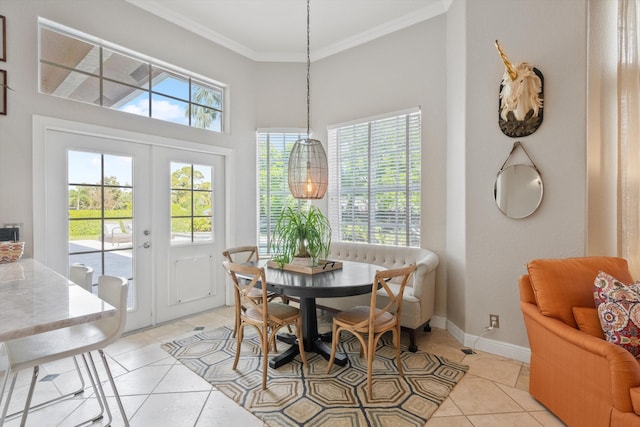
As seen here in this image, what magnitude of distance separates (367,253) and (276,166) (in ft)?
5.77

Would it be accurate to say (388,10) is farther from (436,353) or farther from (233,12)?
(436,353)

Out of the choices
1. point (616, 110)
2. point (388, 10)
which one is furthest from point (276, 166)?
point (616, 110)

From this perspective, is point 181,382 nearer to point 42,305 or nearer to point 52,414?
point 52,414

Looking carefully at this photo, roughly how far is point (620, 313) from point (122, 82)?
437 centimetres

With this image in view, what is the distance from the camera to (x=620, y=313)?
1.75 m

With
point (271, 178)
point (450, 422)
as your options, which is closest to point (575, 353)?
point (450, 422)

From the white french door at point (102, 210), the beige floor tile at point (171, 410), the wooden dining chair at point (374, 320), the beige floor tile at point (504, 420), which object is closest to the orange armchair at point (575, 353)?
the beige floor tile at point (504, 420)

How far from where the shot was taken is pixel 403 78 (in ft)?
12.1

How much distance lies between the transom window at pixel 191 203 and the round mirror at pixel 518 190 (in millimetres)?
3193

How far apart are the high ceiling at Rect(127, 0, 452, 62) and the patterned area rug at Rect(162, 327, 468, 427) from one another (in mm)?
3470

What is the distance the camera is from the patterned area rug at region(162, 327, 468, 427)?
1.98m

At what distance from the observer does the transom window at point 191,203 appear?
3680 millimetres

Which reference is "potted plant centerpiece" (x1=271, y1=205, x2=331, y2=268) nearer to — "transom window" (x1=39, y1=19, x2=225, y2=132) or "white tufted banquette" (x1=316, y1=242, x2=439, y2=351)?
"white tufted banquette" (x1=316, y1=242, x2=439, y2=351)

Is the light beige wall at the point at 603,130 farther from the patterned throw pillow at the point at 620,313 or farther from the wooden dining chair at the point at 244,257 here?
the wooden dining chair at the point at 244,257
